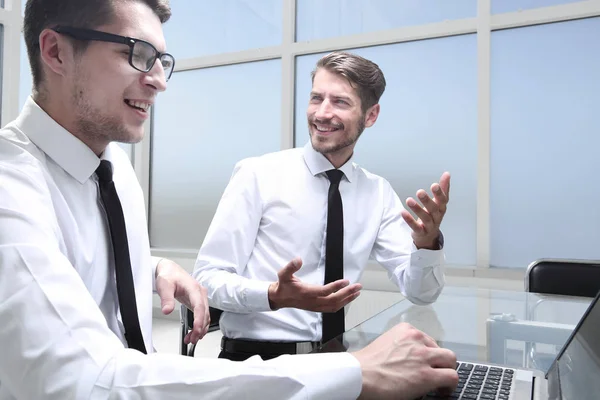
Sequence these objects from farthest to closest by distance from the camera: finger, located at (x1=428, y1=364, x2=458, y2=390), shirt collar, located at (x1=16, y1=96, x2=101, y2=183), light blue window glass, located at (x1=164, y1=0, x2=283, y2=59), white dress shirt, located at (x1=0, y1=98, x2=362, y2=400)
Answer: light blue window glass, located at (x1=164, y1=0, x2=283, y2=59) < shirt collar, located at (x1=16, y1=96, x2=101, y2=183) < finger, located at (x1=428, y1=364, x2=458, y2=390) < white dress shirt, located at (x1=0, y1=98, x2=362, y2=400)

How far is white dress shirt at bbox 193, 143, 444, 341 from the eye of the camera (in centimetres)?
187

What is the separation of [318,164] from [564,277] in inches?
49.5

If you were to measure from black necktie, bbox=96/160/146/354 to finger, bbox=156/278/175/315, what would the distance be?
0.08m

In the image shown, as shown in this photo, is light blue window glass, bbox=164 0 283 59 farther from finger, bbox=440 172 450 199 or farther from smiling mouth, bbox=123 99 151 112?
smiling mouth, bbox=123 99 151 112

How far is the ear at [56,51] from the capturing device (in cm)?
107

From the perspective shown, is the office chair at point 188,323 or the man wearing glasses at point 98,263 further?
the office chair at point 188,323

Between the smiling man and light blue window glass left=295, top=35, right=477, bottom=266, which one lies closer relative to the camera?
the smiling man

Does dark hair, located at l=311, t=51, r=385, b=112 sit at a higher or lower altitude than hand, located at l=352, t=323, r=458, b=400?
higher

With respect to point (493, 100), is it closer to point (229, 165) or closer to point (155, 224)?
point (229, 165)

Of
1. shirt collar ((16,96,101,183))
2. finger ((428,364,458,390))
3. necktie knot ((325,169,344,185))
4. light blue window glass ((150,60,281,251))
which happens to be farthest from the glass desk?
light blue window glass ((150,60,281,251))

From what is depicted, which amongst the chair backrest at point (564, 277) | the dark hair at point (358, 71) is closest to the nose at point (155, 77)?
the dark hair at point (358, 71)

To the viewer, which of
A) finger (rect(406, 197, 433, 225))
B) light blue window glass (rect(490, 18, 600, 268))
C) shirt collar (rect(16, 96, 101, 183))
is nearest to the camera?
shirt collar (rect(16, 96, 101, 183))

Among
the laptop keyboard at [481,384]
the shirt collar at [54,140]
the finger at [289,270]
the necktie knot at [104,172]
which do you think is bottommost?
the laptop keyboard at [481,384]

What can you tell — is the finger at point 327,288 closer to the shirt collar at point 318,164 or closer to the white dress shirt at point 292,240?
the white dress shirt at point 292,240
